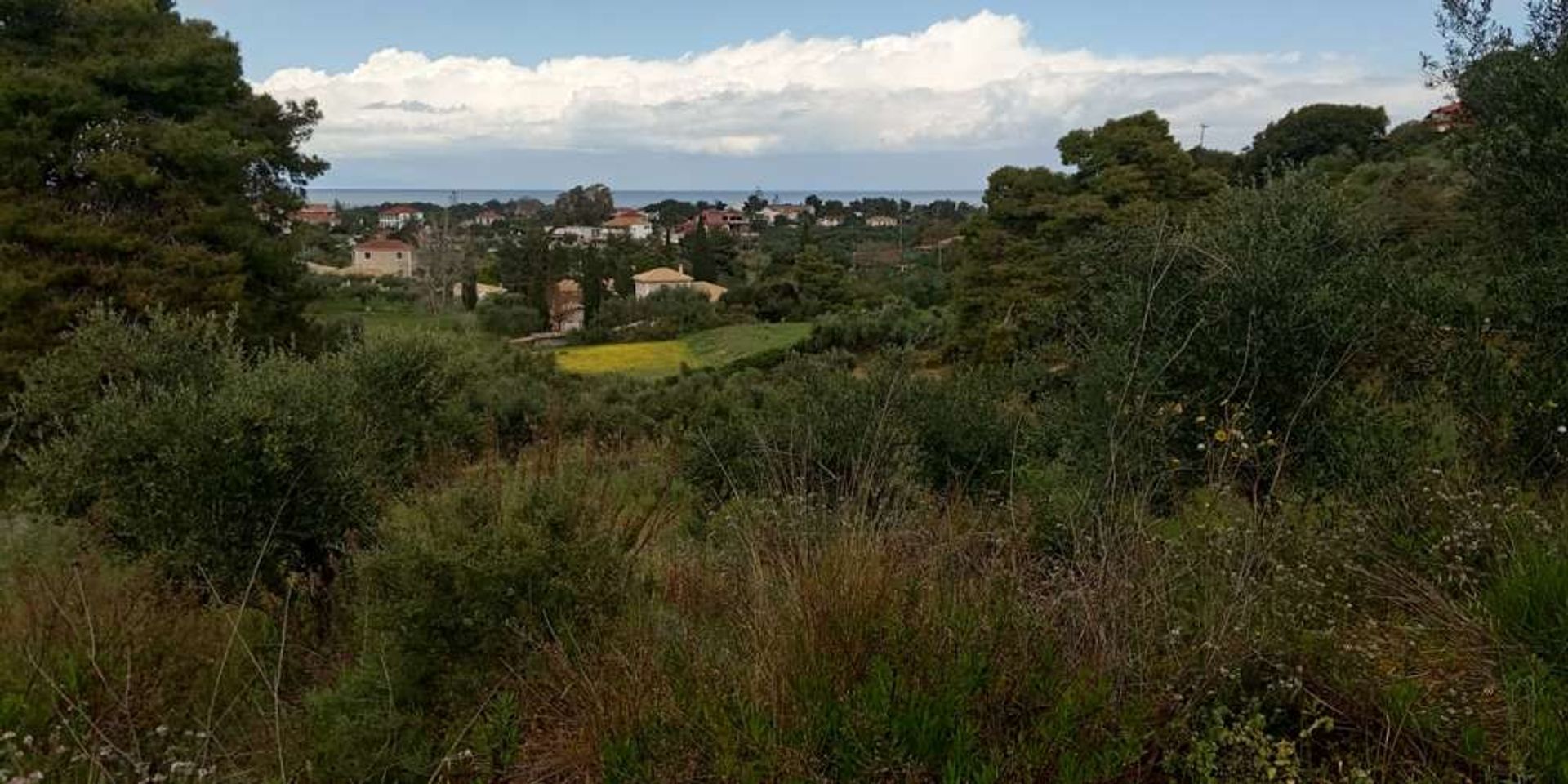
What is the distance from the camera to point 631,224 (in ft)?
453

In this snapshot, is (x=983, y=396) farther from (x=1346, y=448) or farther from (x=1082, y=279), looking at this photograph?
(x=1346, y=448)

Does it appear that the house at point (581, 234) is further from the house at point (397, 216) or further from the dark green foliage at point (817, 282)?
the dark green foliage at point (817, 282)

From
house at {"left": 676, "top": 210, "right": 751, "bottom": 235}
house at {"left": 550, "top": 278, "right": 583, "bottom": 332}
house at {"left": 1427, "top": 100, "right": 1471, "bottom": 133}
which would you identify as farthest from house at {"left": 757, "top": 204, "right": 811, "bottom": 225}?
house at {"left": 1427, "top": 100, "right": 1471, "bottom": 133}

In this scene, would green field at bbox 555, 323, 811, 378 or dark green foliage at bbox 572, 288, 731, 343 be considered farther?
dark green foliage at bbox 572, 288, 731, 343

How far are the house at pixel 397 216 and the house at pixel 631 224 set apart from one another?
989 inches

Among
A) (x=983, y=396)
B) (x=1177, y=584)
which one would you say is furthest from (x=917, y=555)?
(x=983, y=396)

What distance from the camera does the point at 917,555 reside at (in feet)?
12.0

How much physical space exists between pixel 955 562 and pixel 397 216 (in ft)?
546

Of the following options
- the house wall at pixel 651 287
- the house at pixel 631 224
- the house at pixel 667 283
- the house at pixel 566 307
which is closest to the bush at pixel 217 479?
the house at pixel 566 307

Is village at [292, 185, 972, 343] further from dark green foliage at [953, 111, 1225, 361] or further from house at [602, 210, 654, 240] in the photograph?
dark green foliage at [953, 111, 1225, 361]

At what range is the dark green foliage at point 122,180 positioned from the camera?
20766 millimetres

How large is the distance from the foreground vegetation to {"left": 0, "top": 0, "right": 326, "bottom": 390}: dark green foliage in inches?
578

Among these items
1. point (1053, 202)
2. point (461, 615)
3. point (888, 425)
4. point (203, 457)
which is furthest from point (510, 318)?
point (461, 615)

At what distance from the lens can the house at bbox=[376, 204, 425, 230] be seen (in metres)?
135
